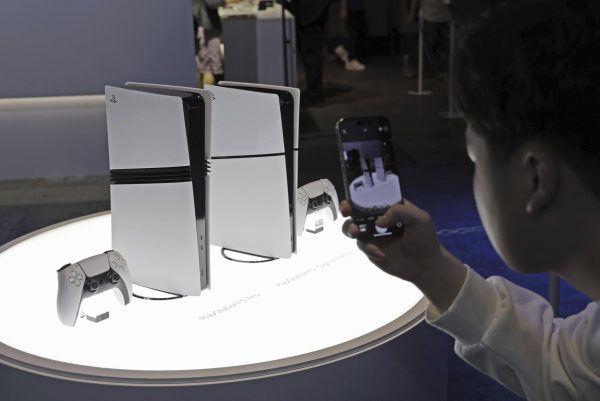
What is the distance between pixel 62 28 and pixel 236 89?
3.28m

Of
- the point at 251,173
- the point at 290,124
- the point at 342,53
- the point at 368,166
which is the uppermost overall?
the point at 368,166

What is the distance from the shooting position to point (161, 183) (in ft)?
7.22

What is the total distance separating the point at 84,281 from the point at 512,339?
1.25 m

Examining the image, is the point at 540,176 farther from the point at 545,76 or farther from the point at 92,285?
the point at 92,285

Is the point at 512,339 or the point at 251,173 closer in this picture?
the point at 512,339

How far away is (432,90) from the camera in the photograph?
827cm

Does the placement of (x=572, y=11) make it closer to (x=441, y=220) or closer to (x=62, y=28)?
(x=441, y=220)

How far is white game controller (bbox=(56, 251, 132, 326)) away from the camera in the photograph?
2055 mm

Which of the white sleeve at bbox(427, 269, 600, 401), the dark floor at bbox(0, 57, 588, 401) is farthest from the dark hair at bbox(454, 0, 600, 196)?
the dark floor at bbox(0, 57, 588, 401)

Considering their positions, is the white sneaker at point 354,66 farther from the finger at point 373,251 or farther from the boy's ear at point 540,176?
the boy's ear at point 540,176

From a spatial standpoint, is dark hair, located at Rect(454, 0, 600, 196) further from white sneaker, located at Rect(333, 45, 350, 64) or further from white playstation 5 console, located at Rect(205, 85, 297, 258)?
white sneaker, located at Rect(333, 45, 350, 64)

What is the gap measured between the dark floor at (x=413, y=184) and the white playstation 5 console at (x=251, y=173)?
3.34 feet

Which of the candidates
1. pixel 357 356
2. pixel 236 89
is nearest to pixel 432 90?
pixel 236 89

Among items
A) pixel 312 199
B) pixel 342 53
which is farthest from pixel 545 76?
pixel 342 53
